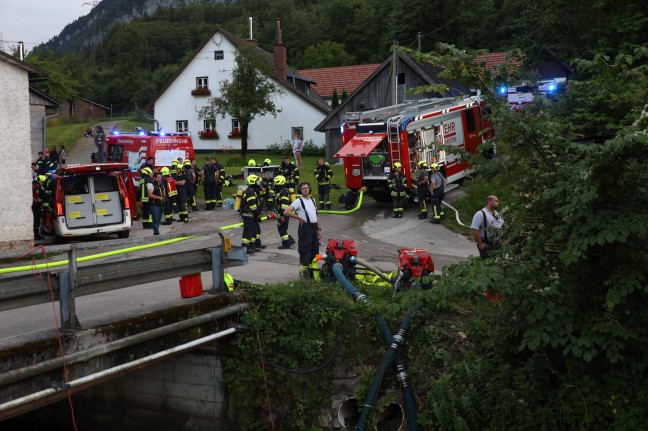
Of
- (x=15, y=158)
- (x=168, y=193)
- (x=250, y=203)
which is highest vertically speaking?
(x=15, y=158)

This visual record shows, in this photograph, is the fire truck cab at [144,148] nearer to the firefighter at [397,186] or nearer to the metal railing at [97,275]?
the firefighter at [397,186]

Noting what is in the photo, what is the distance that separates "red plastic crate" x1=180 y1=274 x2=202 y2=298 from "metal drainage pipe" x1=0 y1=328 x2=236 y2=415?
697mm

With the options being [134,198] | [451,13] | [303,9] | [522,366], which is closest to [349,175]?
[134,198]

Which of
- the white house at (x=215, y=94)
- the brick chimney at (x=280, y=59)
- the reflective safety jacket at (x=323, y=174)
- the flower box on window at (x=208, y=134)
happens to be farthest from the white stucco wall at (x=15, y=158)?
the flower box on window at (x=208, y=134)

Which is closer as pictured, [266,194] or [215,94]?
[266,194]

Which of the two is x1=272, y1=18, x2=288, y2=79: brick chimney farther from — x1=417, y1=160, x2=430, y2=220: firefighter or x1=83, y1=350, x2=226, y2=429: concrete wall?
x1=83, y1=350, x2=226, y2=429: concrete wall

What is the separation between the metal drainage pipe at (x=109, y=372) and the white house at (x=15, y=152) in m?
8.69

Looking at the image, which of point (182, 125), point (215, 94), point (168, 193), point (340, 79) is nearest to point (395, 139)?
point (168, 193)

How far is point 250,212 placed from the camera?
15109mm

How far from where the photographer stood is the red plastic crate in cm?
975

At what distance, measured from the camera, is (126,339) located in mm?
8266

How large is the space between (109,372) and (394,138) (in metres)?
13.5

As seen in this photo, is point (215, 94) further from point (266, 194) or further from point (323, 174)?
point (266, 194)

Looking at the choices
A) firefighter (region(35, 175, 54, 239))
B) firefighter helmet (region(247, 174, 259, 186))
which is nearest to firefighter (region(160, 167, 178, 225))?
firefighter (region(35, 175, 54, 239))
